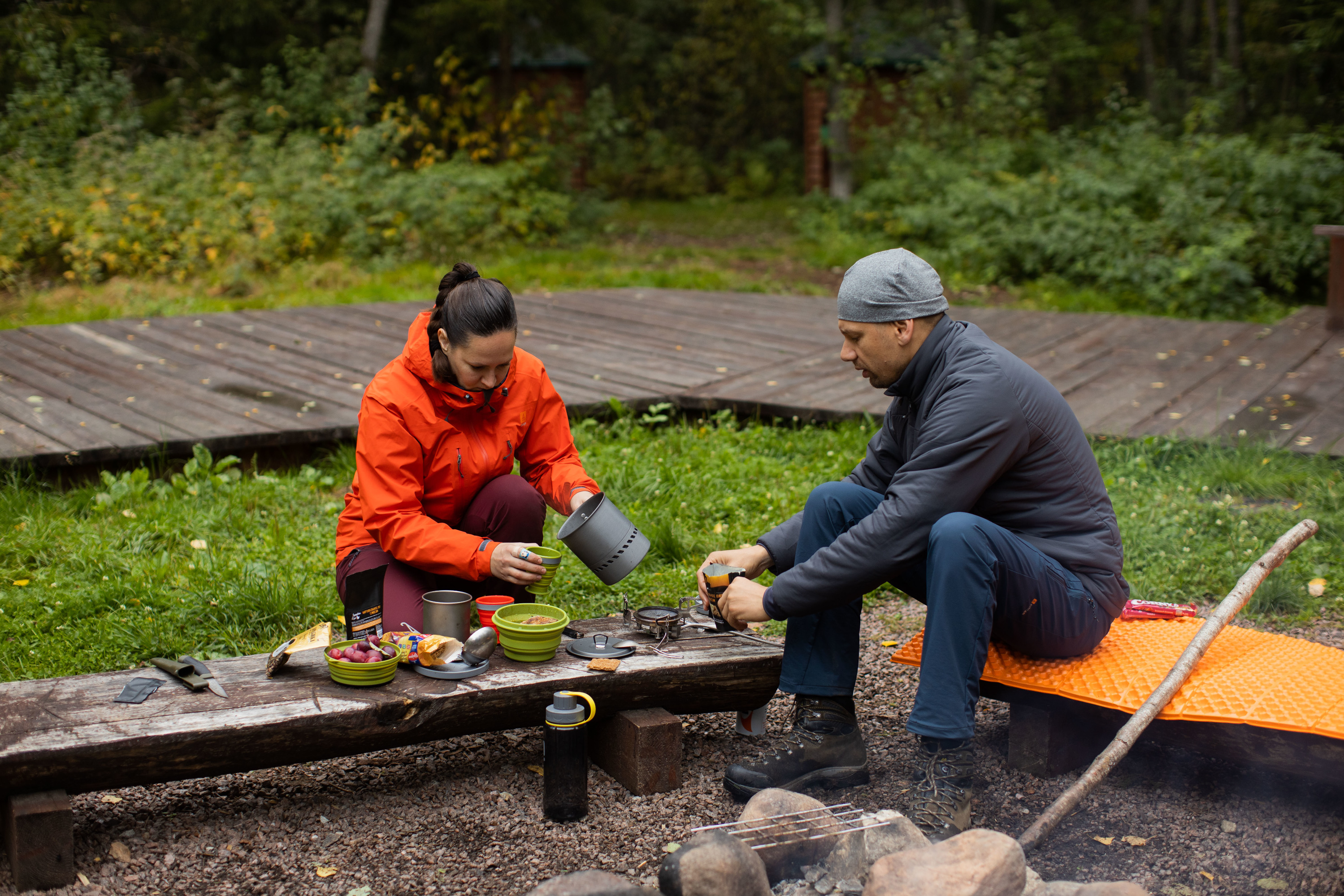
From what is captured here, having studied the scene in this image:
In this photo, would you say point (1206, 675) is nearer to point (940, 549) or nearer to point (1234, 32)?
point (940, 549)

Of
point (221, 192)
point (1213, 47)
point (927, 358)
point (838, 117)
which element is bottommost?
point (927, 358)

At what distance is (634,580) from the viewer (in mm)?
4031

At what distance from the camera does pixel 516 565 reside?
274 centimetres

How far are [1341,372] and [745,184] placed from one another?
14733 mm

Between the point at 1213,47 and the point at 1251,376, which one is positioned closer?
the point at 1251,376

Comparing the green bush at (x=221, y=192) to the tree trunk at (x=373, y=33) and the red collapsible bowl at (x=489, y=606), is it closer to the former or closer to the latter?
the tree trunk at (x=373, y=33)

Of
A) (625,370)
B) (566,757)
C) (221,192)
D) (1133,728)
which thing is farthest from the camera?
(221,192)

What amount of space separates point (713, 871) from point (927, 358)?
1302 millimetres

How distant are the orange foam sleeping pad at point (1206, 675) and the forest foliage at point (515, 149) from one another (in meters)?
6.63

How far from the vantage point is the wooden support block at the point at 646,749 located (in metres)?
2.70

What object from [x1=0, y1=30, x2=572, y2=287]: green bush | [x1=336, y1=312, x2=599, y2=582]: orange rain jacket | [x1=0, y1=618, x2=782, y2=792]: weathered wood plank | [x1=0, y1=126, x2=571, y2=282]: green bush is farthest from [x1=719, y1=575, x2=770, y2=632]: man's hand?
[x1=0, y1=126, x2=571, y2=282]: green bush

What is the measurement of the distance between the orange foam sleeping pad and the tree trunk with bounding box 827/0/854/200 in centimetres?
1230

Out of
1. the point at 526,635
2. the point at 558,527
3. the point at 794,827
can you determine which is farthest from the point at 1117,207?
the point at 794,827

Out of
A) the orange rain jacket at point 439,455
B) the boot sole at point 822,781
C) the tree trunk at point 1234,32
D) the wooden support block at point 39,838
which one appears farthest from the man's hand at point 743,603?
the tree trunk at point 1234,32
